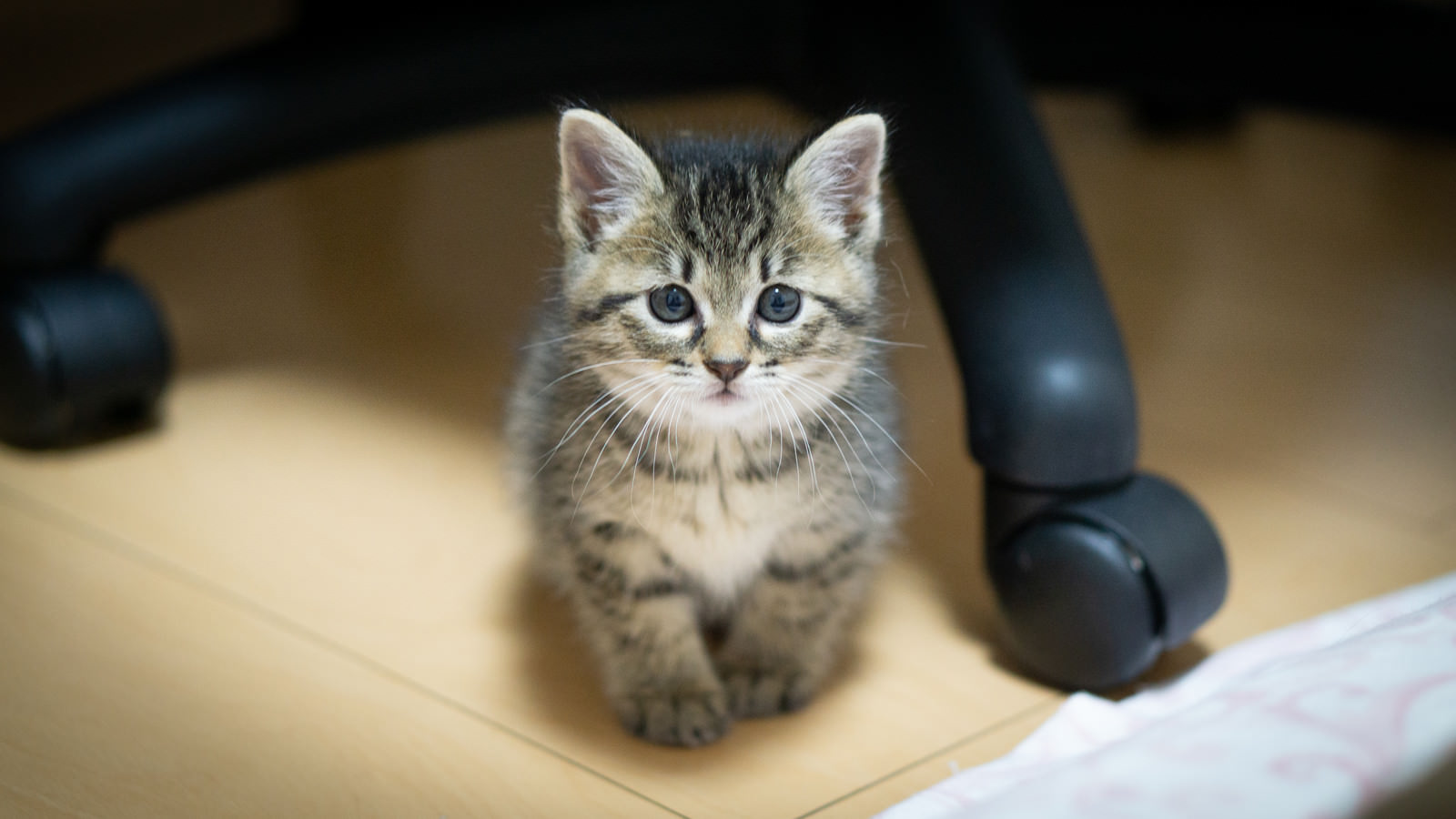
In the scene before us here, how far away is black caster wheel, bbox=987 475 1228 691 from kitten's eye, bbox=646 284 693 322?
0.33 metres

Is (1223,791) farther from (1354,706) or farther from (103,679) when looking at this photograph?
(103,679)

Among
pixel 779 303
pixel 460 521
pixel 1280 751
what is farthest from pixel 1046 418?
pixel 460 521

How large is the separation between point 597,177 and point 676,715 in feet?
1.49

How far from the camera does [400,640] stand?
1229 mm

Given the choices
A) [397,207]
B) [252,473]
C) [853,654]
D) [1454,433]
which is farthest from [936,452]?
[397,207]

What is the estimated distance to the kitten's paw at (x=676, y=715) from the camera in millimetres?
1100

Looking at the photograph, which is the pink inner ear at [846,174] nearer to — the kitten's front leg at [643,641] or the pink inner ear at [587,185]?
the pink inner ear at [587,185]

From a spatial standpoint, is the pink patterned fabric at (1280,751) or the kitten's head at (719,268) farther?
the kitten's head at (719,268)

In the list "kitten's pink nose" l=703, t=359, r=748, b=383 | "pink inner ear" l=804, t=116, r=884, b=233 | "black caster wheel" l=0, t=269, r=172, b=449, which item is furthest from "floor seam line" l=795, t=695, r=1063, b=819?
"black caster wheel" l=0, t=269, r=172, b=449

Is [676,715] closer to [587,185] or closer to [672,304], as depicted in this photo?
[672,304]

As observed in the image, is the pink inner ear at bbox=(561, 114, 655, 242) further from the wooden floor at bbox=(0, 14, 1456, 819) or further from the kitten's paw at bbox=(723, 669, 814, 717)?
the kitten's paw at bbox=(723, 669, 814, 717)

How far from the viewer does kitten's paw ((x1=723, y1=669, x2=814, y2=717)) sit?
116 cm

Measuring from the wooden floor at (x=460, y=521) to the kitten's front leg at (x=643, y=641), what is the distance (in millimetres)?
35

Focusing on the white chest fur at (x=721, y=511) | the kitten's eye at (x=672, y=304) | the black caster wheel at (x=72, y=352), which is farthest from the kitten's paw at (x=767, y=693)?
the black caster wheel at (x=72, y=352)
